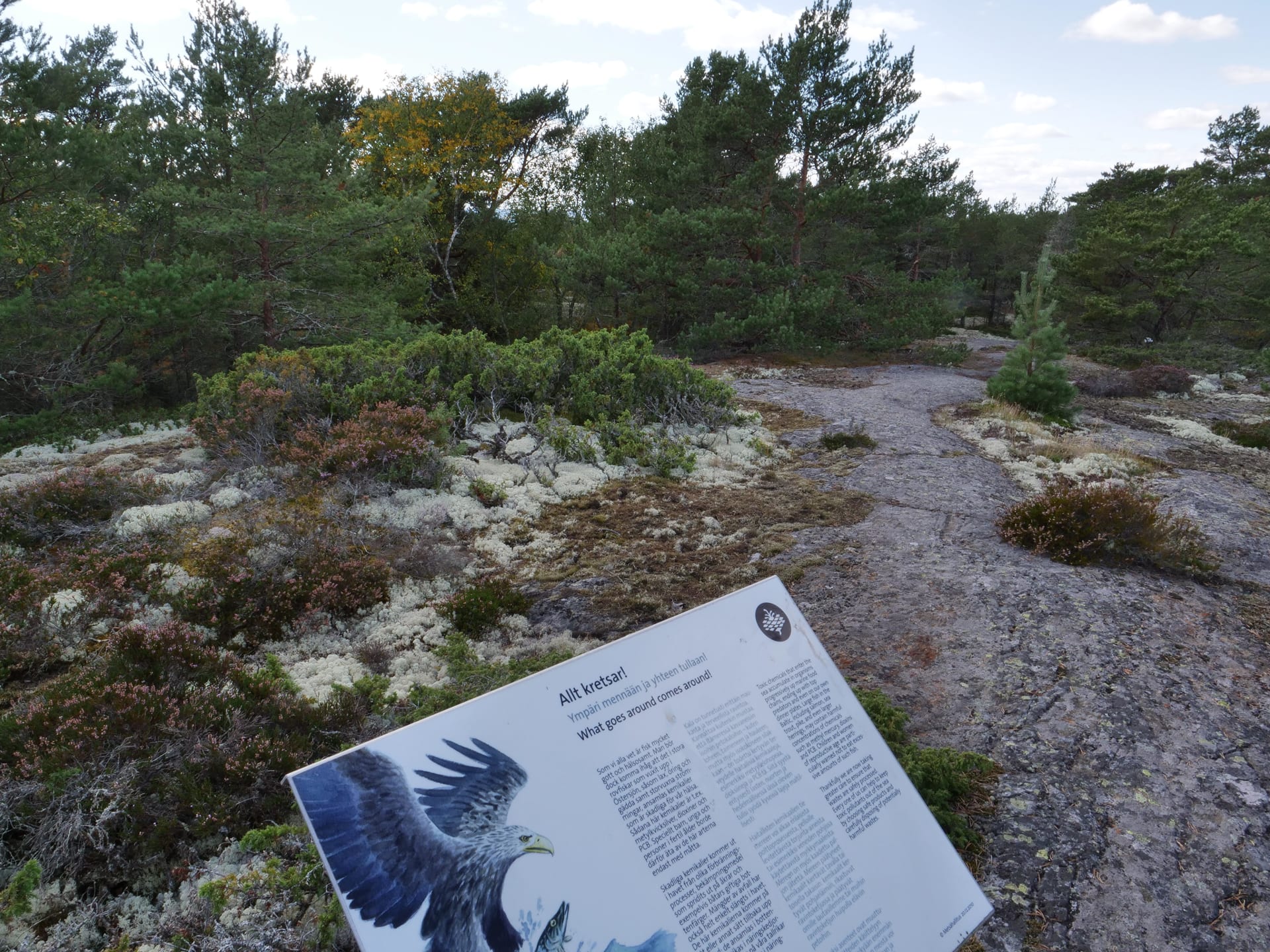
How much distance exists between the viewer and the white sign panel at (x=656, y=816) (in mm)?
1642

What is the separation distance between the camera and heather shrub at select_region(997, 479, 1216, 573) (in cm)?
545

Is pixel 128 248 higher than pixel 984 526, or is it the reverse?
pixel 128 248

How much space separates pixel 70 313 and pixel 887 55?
56.3 ft

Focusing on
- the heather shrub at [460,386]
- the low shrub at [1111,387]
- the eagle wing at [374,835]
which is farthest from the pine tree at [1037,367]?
the eagle wing at [374,835]

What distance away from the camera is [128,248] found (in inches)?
480

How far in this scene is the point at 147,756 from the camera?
9.07ft

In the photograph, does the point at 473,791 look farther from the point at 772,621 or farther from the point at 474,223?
the point at 474,223

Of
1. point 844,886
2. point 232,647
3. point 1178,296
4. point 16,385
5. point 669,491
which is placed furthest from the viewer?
point 1178,296

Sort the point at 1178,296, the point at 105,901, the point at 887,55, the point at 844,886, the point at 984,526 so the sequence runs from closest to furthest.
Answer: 1. the point at 844,886
2. the point at 105,901
3. the point at 984,526
4. the point at 887,55
5. the point at 1178,296

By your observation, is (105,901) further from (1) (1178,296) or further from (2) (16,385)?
(1) (1178,296)

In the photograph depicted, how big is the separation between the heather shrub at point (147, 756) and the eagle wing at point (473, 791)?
56.7 inches

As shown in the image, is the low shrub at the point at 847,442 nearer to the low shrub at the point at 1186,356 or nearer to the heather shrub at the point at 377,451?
the heather shrub at the point at 377,451

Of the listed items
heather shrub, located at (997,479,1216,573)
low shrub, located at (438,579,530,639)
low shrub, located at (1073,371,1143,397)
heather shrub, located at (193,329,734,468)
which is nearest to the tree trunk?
low shrub, located at (1073,371,1143,397)

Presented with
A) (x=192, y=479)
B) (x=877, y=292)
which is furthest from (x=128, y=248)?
(x=877, y=292)
